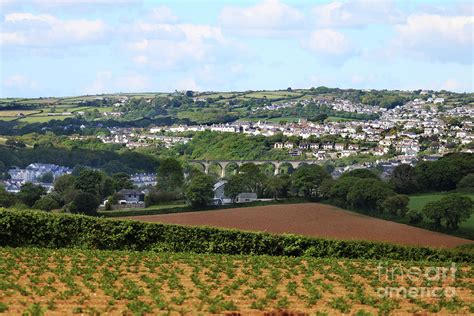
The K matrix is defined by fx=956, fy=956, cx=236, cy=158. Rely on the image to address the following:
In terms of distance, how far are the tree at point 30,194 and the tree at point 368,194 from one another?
21883 mm

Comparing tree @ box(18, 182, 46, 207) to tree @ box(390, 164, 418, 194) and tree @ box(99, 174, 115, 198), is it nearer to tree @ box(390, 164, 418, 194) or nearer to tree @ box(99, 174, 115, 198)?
tree @ box(99, 174, 115, 198)

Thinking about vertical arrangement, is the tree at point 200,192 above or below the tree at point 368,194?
below

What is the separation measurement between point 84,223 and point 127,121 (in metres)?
152

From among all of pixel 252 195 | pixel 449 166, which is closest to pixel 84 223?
pixel 252 195

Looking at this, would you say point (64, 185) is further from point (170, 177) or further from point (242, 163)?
point (242, 163)

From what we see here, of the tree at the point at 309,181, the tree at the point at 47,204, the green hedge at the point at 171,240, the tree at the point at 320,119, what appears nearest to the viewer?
the green hedge at the point at 171,240

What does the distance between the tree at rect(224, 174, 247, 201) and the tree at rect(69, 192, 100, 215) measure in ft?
27.9

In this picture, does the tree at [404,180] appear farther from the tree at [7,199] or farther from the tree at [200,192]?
the tree at [7,199]

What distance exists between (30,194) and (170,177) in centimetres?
1243

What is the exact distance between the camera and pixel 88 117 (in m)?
180

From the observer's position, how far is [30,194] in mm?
65250

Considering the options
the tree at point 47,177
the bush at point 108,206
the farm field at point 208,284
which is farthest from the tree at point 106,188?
the farm field at point 208,284

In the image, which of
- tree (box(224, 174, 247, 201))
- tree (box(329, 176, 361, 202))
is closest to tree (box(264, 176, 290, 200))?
tree (box(224, 174, 247, 201))

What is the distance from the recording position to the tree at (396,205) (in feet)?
168
